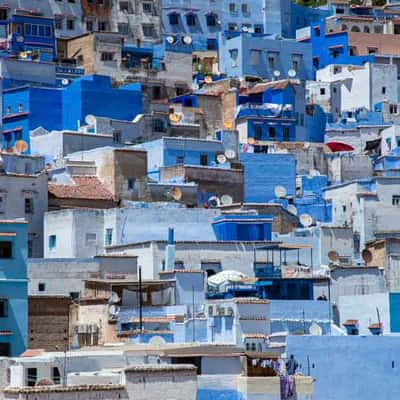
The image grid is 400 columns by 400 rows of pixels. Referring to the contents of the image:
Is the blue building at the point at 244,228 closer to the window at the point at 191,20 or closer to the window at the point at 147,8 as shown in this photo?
the window at the point at 147,8

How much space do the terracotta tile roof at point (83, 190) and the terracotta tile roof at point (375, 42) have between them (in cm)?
3213

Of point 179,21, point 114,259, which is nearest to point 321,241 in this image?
point 114,259

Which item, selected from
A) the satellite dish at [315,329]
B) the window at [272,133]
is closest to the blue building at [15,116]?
the window at [272,133]

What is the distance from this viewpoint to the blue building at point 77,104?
7362cm

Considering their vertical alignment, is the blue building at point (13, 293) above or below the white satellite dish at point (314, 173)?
below

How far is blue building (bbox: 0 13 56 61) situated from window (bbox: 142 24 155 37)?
7.60 meters

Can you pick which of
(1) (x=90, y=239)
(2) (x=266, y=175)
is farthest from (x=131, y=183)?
(2) (x=266, y=175)

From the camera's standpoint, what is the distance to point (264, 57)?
8800 centimetres

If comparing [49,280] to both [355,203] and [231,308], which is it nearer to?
[231,308]

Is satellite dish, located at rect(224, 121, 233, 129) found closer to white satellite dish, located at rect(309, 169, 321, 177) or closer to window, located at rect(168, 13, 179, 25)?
white satellite dish, located at rect(309, 169, 321, 177)

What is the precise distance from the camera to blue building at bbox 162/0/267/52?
9306cm

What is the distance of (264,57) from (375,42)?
8.29 metres

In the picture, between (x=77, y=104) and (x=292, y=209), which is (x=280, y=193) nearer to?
(x=292, y=209)

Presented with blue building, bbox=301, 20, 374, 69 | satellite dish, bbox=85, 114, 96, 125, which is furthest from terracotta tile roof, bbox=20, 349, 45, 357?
blue building, bbox=301, 20, 374, 69
